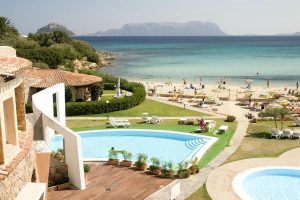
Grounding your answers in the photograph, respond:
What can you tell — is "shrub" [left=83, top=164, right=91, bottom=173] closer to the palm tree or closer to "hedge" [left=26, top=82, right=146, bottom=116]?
"hedge" [left=26, top=82, right=146, bottom=116]

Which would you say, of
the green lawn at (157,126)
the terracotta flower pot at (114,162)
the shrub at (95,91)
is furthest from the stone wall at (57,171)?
the shrub at (95,91)

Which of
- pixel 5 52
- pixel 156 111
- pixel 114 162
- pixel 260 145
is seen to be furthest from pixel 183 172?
pixel 156 111

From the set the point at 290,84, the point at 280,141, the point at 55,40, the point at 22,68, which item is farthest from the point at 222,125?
the point at 55,40

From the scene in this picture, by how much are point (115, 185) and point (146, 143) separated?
8208 millimetres

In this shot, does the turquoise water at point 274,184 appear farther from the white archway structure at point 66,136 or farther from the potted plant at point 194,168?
the white archway structure at point 66,136

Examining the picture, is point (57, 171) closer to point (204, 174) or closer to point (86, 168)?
point (86, 168)

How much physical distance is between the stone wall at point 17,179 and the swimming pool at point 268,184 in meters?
8.74

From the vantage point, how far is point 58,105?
22.1 m

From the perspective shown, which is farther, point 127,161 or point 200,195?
point 127,161

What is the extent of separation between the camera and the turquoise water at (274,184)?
16375 mm

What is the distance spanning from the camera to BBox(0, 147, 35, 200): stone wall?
8648 mm

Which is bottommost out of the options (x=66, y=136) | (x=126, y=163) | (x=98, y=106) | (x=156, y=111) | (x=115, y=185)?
(x=115, y=185)

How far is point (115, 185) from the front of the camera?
17.0 m

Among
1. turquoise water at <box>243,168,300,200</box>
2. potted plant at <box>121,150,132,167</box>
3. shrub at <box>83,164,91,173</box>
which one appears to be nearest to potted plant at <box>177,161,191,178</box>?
turquoise water at <box>243,168,300,200</box>
